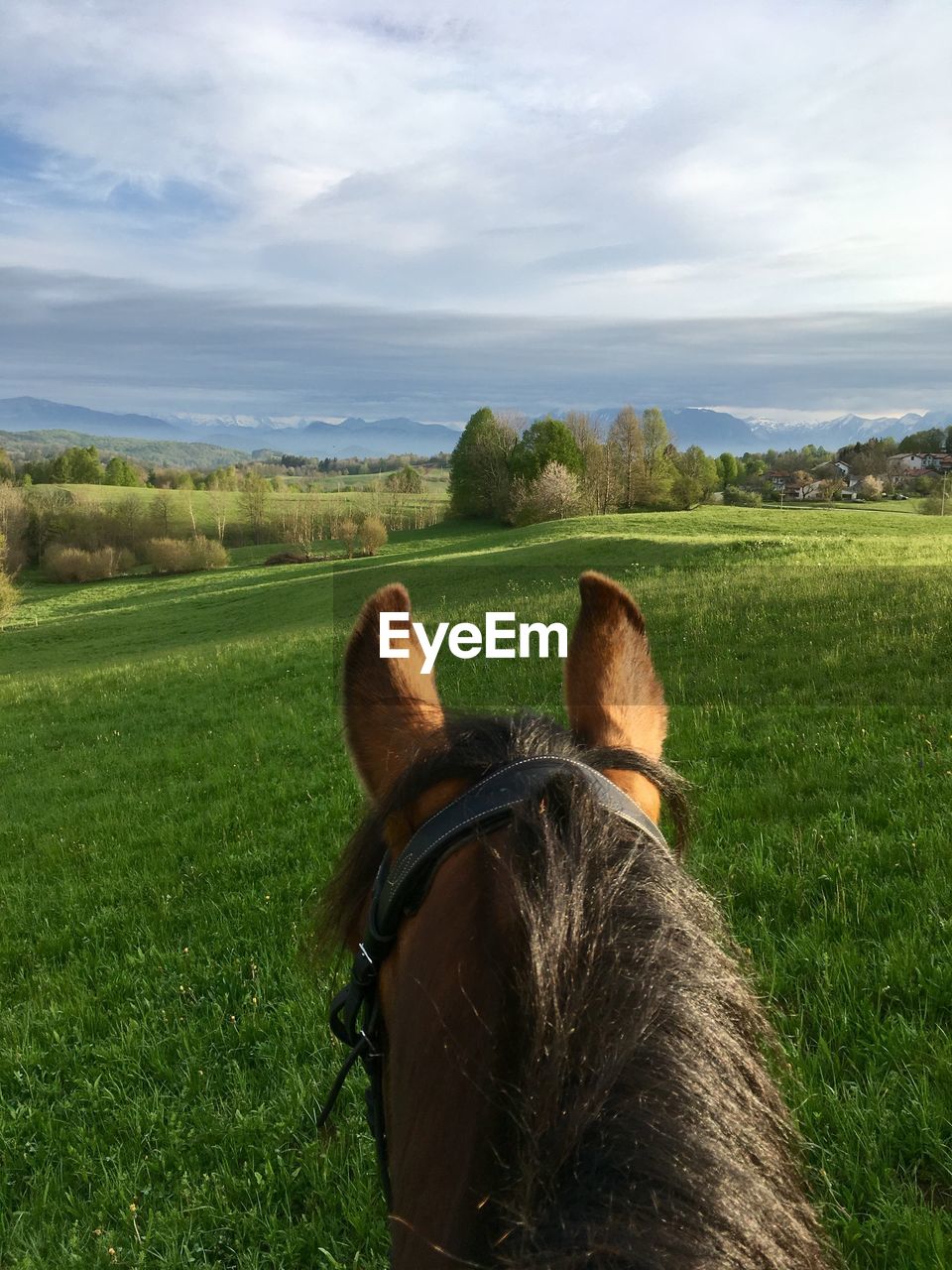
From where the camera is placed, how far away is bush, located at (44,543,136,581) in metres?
66.1

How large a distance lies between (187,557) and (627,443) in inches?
1530

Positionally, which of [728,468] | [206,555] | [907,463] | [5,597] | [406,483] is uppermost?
[728,468]

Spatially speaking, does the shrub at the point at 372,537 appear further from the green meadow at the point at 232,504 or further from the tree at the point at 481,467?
the green meadow at the point at 232,504

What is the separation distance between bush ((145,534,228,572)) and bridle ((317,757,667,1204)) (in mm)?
67463

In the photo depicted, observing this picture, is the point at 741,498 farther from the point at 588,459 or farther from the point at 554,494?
the point at 554,494

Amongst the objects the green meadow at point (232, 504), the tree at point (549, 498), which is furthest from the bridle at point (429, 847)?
the green meadow at point (232, 504)

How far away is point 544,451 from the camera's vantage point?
212ft

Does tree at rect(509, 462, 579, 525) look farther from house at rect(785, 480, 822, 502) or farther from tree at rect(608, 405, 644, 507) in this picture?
house at rect(785, 480, 822, 502)

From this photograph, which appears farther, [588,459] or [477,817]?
[588,459]

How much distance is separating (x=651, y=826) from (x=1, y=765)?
39.6 ft

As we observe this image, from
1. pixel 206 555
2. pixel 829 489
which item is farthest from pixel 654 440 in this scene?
pixel 206 555

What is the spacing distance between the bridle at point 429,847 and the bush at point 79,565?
2853 inches

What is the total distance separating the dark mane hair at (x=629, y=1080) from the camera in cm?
67

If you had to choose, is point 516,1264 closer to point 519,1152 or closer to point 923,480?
point 519,1152
